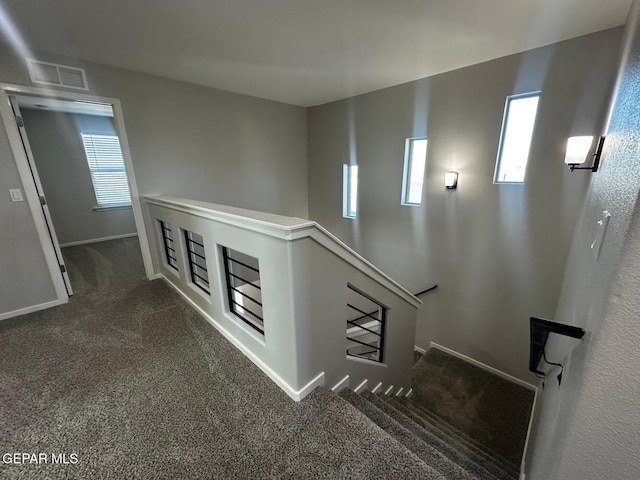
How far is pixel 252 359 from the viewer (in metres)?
1.80

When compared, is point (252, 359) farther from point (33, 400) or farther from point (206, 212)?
point (33, 400)

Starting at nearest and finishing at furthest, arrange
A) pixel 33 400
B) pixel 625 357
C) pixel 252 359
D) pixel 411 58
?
pixel 625 357, pixel 33 400, pixel 252 359, pixel 411 58

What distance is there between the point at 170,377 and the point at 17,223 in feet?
7.45

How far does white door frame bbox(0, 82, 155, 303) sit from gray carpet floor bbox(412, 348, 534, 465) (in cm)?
410

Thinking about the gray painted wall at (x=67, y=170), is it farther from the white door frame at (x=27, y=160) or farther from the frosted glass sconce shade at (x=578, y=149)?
the frosted glass sconce shade at (x=578, y=149)

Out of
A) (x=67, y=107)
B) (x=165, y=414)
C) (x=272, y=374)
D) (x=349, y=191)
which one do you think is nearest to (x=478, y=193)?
(x=349, y=191)

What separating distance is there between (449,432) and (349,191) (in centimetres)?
339

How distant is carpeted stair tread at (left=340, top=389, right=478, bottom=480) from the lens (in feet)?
4.20

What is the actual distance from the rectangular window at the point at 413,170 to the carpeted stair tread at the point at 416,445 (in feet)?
8.40

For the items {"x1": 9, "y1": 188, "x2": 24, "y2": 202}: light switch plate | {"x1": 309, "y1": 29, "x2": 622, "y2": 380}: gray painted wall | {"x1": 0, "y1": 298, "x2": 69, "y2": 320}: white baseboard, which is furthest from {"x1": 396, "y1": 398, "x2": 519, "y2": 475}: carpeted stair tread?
{"x1": 9, "y1": 188, "x2": 24, "y2": 202}: light switch plate

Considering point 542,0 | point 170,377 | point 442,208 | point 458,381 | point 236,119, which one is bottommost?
point 458,381

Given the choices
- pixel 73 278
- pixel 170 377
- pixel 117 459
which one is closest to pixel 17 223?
pixel 73 278

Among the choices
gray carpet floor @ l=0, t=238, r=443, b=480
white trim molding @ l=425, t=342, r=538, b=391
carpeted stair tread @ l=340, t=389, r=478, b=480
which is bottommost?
white trim molding @ l=425, t=342, r=538, b=391

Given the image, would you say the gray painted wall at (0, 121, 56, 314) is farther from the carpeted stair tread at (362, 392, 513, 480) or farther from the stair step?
the stair step
